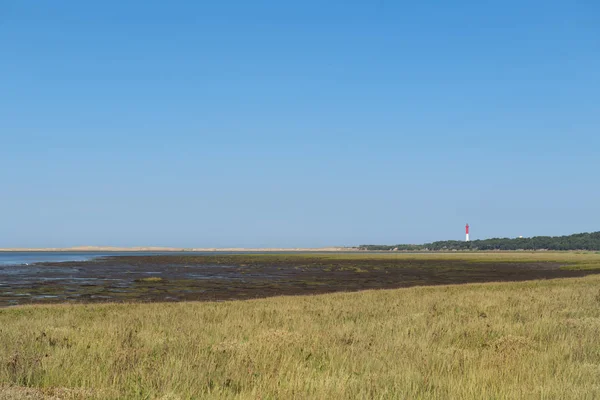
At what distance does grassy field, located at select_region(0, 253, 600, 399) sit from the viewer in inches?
305

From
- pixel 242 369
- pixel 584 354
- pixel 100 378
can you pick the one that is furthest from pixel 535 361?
pixel 100 378

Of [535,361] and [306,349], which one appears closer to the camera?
[535,361]

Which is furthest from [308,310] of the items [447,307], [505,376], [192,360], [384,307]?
[505,376]

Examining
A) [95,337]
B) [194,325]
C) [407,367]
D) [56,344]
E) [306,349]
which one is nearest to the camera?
[407,367]

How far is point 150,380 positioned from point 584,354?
26.2 ft

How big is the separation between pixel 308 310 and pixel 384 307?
2.91 metres

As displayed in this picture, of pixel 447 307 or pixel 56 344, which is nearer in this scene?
pixel 56 344

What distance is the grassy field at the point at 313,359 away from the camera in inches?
305

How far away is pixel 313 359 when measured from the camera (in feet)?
33.3

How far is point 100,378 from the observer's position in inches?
329

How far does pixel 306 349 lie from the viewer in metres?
10.9

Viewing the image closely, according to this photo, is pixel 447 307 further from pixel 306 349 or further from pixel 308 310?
pixel 306 349

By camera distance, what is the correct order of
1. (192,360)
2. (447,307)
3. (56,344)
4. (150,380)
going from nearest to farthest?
(150,380)
(192,360)
(56,344)
(447,307)

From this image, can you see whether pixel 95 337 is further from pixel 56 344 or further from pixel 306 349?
pixel 306 349
